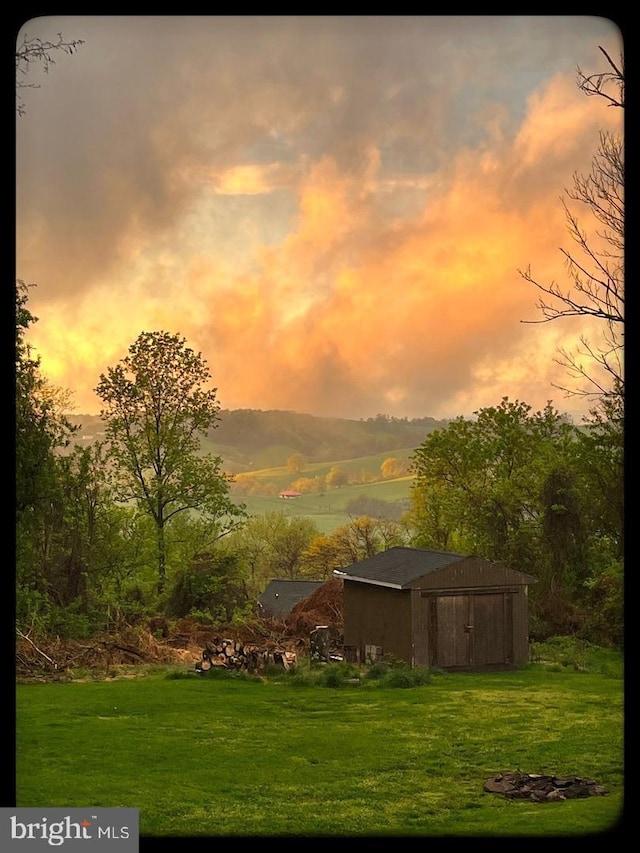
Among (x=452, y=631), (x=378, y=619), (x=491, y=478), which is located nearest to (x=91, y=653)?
(x=378, y=619)

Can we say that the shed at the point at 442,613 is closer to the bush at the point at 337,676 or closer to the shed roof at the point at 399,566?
the shed roof at the point at 399,566

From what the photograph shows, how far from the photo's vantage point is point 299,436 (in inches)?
A: 531

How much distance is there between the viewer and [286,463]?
14344 millimetres

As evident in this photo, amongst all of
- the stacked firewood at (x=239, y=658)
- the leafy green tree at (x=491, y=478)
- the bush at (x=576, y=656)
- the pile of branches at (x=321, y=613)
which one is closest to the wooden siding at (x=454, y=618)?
the bush at (x=576, y=656)

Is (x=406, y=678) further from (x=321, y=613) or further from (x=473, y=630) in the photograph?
A: (x=321, y=613)

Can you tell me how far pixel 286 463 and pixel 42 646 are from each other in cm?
672

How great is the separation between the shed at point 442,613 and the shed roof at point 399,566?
0.5 inches

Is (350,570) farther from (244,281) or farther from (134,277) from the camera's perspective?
(134,277)

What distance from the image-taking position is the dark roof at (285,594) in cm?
1323

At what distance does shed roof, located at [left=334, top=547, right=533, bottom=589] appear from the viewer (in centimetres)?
903

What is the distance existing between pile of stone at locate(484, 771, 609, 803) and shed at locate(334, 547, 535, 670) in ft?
12.8
